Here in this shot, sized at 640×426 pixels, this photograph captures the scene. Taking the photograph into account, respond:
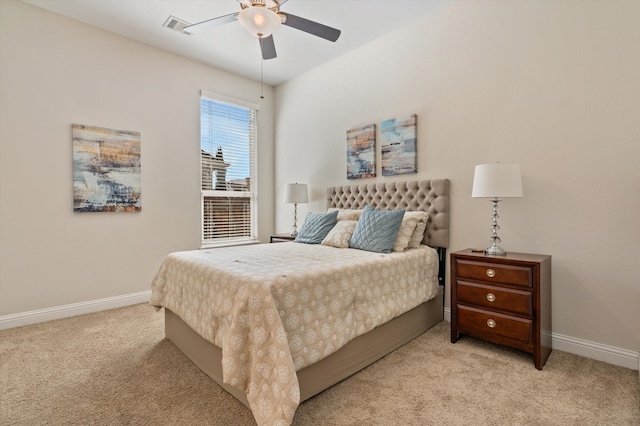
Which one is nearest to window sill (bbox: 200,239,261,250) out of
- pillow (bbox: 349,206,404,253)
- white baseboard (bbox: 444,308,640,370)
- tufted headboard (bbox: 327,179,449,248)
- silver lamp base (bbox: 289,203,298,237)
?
silver lamp base (bbox: 289,203,298,237)

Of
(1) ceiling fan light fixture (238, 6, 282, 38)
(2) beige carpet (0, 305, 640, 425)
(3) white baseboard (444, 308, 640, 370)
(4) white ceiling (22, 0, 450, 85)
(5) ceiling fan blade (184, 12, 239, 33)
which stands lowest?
(2) beige carpet (0, 305, 640, 425)

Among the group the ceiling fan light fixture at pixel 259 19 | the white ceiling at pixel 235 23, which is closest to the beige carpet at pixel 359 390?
the ceiling fan light fixture at pixel 259 19

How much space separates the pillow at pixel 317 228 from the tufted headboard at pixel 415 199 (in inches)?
19.6

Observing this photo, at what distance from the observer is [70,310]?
10.9ft

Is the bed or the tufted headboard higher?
the tufted headboard

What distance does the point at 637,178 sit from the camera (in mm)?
2188

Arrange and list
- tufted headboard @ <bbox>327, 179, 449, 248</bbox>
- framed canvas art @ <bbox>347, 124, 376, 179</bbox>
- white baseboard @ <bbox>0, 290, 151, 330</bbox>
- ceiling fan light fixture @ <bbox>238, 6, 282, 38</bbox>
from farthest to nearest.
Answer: framed canvas art @ <bbox>347, 124, 376, 179</bbox> → tufted headboard @ <bbox>327, 179, 449, 248</bbox> → white baseboard @ <bbox>0, 290, 151, 330</bbox> → ceiling fan light fixture @ <bbox>238, 6, 282, 38</bbox>

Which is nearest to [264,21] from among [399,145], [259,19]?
[259,19]

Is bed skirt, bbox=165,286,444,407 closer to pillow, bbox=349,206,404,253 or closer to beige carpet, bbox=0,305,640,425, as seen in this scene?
beige carpet, bbox=0,305,640,425

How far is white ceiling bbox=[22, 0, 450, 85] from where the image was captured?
3059 mm

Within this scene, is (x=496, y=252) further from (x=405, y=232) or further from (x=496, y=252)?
(x=405, y=232)

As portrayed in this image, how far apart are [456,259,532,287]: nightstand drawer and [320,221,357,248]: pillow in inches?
40.5

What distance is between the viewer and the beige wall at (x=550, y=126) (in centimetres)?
225

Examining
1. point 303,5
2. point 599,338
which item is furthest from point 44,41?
point 599,338
